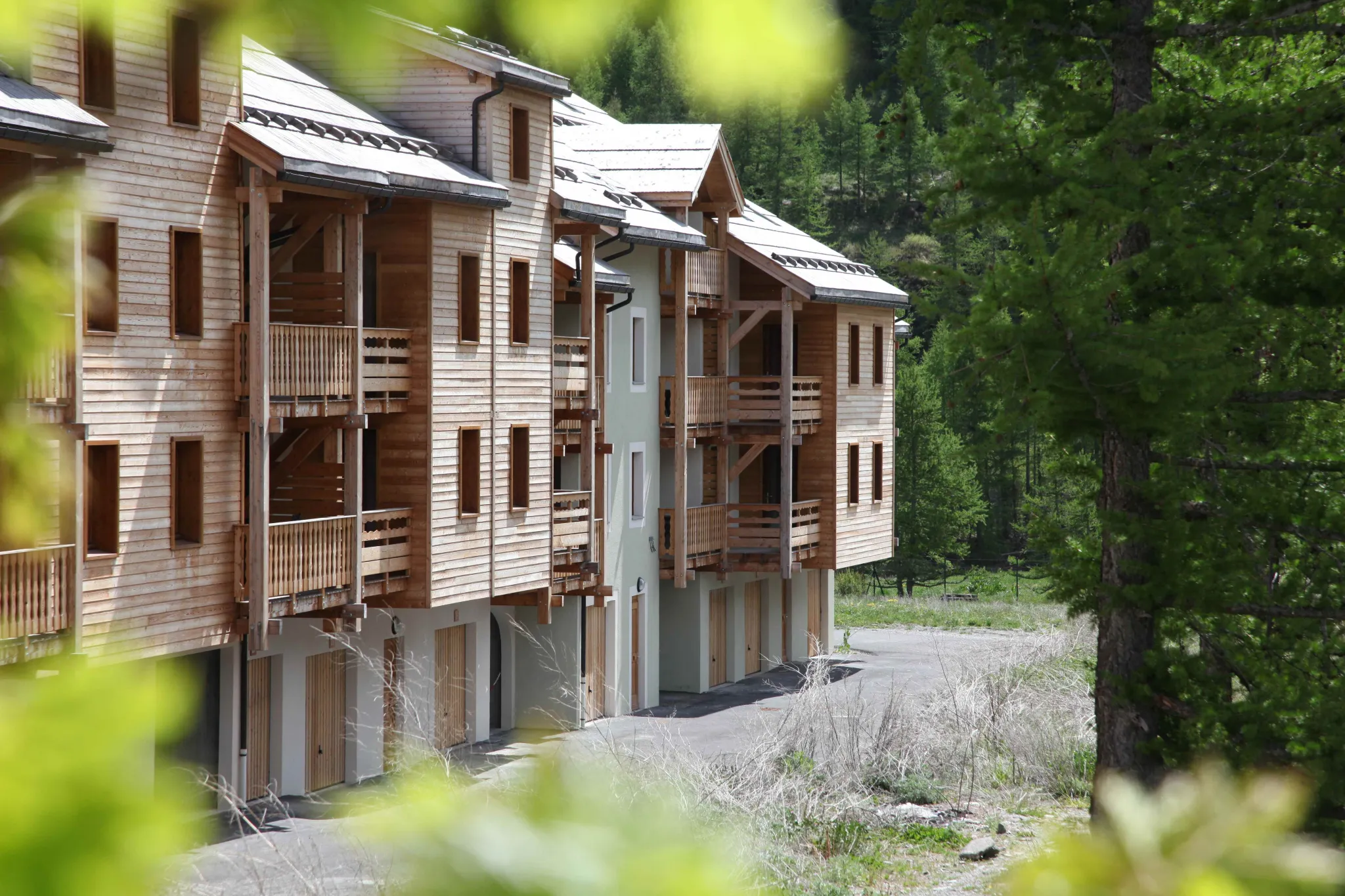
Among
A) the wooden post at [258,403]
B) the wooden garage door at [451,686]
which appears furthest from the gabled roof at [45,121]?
the wooden garage door at [451,686]

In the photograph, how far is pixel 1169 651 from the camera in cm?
1422

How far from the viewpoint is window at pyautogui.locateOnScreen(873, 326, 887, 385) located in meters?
38.5

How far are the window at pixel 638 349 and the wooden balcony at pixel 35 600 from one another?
52.0 ft

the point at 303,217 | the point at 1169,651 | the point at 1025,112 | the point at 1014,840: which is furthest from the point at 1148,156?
the point at 303,217

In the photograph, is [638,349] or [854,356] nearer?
[638,349]

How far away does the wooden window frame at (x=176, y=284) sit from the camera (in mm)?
17703

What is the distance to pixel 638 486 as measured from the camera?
31.1m

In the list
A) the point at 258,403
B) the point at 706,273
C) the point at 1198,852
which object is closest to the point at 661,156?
the point at 706,273

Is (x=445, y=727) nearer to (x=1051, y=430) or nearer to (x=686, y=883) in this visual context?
(x=1051, y=430)

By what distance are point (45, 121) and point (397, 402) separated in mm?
7789

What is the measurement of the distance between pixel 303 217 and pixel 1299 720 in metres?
14.7

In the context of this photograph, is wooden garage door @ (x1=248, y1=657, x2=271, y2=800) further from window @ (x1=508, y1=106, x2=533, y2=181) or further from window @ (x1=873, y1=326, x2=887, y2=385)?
window @ (x1=873, y1=326, x2=887, y2=385)

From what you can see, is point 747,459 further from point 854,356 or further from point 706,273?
point 854,356

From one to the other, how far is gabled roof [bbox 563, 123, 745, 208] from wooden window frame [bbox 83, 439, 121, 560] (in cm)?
1577
